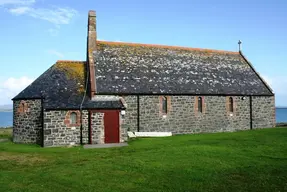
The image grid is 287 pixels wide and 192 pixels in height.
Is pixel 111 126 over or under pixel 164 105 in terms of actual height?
under

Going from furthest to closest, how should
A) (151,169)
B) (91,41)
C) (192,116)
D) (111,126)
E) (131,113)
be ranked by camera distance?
(91,41), (192,116), (131,113), (111,126), (151,169)

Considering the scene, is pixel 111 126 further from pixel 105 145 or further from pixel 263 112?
pixel 263 112

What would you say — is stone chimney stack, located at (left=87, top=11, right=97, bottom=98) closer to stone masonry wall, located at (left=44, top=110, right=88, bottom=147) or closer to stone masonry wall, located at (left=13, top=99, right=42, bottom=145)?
stone masonry wall, located at (left=44, top=110, right=88, bottom=147)

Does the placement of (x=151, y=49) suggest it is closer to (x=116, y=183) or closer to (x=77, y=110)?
(x=77, y=110)

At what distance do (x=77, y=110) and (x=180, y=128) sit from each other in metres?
11.4

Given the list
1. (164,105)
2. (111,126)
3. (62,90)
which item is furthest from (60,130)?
(164,105)

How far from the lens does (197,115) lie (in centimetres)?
3086

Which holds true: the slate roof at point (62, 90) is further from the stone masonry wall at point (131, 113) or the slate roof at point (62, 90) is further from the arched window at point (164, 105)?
the arched window at point (164, 105)

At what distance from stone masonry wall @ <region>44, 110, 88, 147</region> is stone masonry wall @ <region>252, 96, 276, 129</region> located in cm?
2090

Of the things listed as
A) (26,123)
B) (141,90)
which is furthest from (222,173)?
(26,123)

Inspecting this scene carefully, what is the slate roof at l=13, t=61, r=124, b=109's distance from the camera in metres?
25.0

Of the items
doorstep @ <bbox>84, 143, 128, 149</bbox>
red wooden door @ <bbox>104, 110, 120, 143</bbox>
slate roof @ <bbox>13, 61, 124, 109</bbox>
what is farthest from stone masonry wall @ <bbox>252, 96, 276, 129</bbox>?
doorstep @ <bbox>84, 143, 128, 149</bbox>

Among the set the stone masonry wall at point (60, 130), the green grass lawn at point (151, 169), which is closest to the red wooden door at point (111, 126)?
the stone masonry wall at point (60, 130)

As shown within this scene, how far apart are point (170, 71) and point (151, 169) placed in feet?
61.7
